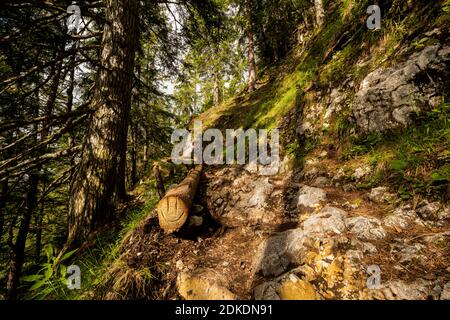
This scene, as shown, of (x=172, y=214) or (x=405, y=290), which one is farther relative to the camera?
(x=172, y=214)

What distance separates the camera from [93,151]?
3885 mm

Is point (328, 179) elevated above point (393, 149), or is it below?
below

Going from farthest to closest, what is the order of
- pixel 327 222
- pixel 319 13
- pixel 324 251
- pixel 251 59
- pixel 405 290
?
1. pixel 251 59
2. pixel 319 13
3. pixel 327 222
4. pixel 324 251
5. pixel 405 290

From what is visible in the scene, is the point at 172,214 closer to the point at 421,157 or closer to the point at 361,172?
the point at 361,172

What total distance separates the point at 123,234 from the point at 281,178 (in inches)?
120

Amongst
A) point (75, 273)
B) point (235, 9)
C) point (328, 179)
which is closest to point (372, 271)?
point (328, 179)

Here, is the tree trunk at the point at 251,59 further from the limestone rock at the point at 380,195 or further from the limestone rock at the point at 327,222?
the limestone rock at the point at 327,222

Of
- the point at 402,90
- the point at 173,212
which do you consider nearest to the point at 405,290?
the point at 173,212

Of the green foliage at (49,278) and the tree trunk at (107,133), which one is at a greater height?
the tree trunk at (107,133)

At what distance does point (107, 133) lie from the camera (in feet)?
12.9

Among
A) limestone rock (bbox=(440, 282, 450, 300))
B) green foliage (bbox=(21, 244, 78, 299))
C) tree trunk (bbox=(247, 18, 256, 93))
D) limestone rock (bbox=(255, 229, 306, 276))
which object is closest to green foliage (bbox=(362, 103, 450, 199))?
limestone rock (bbox=(440, 282, 450, 300))

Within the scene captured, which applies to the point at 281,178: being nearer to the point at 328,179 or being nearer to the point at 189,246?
the point at 328,179

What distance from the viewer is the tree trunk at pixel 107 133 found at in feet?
12.4

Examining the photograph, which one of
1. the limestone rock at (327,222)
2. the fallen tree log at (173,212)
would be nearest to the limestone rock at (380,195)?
the limestone rock at (327,222)
